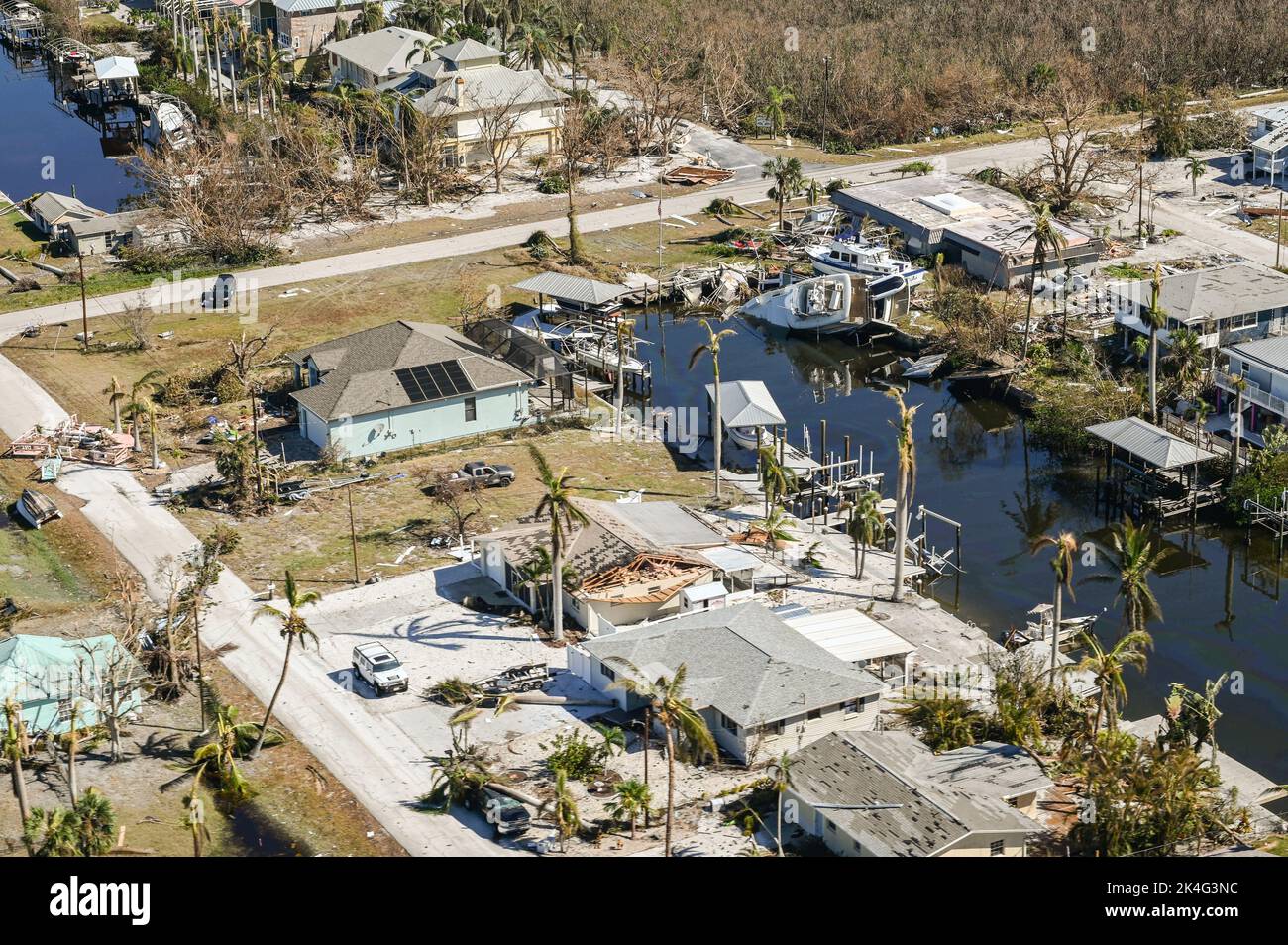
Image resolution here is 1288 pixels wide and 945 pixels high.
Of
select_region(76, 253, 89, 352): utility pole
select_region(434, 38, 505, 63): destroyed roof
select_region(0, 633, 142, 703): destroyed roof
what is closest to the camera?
select_region(0, 633, 142, 703): destroyed roof

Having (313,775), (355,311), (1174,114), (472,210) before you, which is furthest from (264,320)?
(1174,114)

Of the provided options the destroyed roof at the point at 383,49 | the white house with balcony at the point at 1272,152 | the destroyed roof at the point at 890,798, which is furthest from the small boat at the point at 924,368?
the destroyed roof at the point at 383,49

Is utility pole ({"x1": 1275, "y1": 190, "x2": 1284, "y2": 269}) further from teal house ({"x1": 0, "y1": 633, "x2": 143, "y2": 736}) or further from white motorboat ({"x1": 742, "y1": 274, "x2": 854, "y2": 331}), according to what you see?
teal house ({"x1": 0, "y1": 633, "x2": 143, "y2": 736})

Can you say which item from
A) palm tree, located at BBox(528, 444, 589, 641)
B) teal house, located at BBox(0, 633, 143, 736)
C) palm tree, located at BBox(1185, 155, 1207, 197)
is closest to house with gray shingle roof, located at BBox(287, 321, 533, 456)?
palm tree, located at BBox(528, 444, 589, 641)

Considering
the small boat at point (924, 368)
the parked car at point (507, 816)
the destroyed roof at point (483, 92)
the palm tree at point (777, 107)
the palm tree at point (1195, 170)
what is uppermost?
the destroyed roof at point (483, 92)

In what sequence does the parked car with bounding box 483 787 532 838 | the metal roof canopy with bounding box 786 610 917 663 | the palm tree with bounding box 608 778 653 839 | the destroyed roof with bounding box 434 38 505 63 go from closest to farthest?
the palm tree with bounding box 608 778 653 839, the parked car with bounding box 483 787 532 838, the metal roof canopy with bounding box 786 610 917 663, the destroyed roof with bounding box 434 38 505 63

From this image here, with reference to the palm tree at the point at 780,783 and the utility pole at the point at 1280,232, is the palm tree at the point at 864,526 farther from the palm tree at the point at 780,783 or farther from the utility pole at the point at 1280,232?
the utility pole at the point at 1280,232
